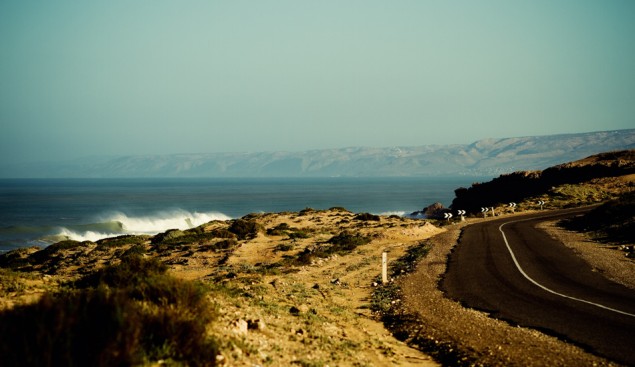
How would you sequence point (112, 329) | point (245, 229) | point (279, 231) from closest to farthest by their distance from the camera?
1. point (112, 329)
2. point (279, 231)
3. point (245, 229)

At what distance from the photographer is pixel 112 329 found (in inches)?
238

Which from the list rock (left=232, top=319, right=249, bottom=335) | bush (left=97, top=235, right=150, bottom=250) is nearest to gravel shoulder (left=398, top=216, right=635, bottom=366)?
rock (left=232, top=319, right=249, bottom=335)

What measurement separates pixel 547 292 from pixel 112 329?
14.4 meters

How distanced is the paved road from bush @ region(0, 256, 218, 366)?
838 centimetres

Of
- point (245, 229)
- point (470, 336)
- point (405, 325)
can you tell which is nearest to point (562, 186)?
point (245, 229)

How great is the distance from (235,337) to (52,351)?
3453 mm

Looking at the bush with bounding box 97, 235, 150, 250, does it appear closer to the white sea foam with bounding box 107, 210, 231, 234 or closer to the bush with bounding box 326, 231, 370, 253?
the bush with bounding box 326, 231, 370, 253

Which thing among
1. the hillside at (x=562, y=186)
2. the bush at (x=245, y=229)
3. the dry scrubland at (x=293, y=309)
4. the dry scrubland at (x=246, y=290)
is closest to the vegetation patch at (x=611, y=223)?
the dry scrubland at (x=293, y=309)

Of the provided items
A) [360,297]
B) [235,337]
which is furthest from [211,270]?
[235,337]

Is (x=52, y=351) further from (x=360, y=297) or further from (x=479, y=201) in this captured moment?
(x=479, y=201)

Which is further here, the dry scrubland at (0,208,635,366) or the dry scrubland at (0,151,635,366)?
the dry scrubland at (0,208,635,366)

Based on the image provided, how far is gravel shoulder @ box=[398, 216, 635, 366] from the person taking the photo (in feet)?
30.4

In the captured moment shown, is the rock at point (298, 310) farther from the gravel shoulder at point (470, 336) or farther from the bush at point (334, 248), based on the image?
the bush at point (334, 248)

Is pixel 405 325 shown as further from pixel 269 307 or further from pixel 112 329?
pixel 112 329
